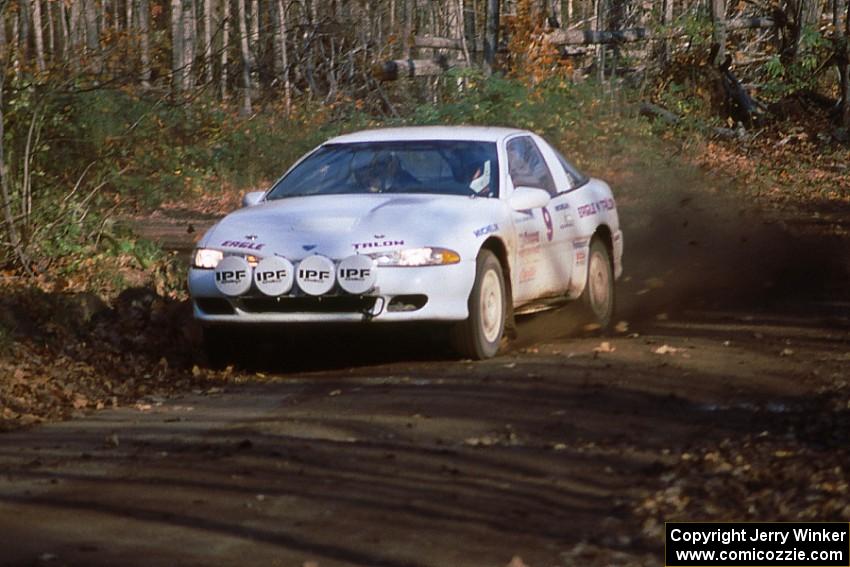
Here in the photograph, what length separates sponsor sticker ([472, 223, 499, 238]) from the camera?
10.5 m

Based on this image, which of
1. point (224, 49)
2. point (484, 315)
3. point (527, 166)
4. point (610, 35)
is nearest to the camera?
point (484, 315)

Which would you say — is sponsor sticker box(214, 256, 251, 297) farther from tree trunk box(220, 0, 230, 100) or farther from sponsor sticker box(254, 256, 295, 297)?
tree trunk box(220, 0, 230, 100)

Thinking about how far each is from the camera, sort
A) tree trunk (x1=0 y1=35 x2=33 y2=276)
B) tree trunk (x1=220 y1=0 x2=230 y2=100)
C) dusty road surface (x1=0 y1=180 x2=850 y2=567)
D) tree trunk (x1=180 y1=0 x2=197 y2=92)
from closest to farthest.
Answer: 1. dusty road surface (x1=0 y1=180 x2=850 y2=567)
2. tree trunk (x1=0 y1=35 x2=33 y2=276)
3. tree trunk (x1=220 y1=0 x2=230 y2=100)
4. tree trunk (x1=180 y1=0 x2=197 y2=92)

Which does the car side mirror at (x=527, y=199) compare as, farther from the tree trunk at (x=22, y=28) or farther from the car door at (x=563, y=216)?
the tree trunk at (x=22, y=28)

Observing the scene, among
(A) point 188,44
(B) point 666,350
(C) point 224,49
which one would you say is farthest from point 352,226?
(A) point 188,44

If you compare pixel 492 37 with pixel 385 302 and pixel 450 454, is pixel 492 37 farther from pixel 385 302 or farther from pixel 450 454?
pixel 450 454

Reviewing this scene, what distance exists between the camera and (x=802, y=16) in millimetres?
32406

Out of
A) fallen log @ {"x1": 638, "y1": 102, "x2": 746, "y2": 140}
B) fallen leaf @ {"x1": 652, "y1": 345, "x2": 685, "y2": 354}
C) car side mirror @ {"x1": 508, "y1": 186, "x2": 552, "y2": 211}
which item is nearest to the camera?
fallen leaf @ {"x1": 652, "y1": 345, "x2": 685, "y2": 354}

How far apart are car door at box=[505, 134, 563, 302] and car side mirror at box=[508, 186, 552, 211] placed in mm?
120

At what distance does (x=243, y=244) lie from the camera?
10266 millimetres

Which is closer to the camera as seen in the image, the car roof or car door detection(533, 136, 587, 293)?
the car roof

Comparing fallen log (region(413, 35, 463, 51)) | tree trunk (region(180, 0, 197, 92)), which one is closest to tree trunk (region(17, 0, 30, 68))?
tree trunk (region(180, 0, 197, 92))

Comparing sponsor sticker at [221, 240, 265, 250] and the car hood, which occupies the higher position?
the car hood

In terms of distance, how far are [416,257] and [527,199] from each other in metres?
1.20
